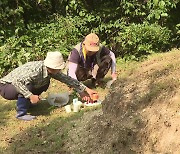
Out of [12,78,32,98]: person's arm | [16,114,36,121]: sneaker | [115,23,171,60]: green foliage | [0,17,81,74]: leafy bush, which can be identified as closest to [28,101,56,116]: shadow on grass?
[16,114,36,121]: sneaker

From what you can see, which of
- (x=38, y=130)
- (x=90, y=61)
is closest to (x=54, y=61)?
(x=38, y=130)

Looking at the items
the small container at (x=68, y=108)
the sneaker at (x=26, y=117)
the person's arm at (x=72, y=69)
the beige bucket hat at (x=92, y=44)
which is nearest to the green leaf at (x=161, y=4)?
the beige bucket hat at (x=92, y=44)

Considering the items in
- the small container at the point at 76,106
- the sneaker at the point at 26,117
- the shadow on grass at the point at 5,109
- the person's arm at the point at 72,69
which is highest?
the person's arm at the point at 72,69

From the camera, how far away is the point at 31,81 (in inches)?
211

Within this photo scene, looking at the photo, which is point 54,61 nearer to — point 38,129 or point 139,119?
point 38,129

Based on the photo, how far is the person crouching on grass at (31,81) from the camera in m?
5.25

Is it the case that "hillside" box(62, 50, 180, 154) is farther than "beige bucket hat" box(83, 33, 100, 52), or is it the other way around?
"beige bucket hat" box(83, 33, 100, 52)

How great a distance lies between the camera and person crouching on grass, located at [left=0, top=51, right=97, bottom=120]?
5.25m

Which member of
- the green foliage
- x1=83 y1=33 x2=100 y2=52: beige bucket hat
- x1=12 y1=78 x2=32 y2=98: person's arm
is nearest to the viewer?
x1=12 y1=78 x2=32 y2=98: person's arm

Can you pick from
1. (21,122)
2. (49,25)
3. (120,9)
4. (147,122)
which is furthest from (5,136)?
(120,9)

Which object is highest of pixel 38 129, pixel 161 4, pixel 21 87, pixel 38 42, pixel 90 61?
pixel 161 4

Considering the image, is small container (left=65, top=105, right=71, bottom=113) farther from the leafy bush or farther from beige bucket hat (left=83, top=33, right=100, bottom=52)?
the leafy bush

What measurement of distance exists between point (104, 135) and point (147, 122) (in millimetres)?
514

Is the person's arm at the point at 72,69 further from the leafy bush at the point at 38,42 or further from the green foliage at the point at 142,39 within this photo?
the green foliage at the point at 142,39
